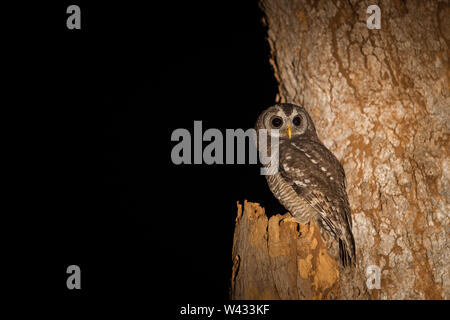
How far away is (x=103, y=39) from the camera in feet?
17.5

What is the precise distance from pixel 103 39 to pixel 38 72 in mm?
1228

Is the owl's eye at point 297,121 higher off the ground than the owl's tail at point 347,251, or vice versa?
the owl's eye at point 297,121

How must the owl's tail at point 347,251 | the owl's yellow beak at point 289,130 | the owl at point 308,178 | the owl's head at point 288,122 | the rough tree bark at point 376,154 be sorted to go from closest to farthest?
the rough tree bark at point 376,154 → the owl's tail at point 347,251 → the owl at point 308,178 → the owl's head at point 288,122 → the owl's yellow beak at point 289,130

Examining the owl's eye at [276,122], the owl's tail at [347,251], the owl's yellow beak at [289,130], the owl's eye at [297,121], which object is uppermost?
the owl's eye at [276,122]

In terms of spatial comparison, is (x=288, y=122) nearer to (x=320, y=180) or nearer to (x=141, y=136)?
(x=320, y=180)

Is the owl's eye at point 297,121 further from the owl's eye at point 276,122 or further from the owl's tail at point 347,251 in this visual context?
the owl's tail at point 347,251

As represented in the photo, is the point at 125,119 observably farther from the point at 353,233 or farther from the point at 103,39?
the point at 353,233

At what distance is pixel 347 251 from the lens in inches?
74.0

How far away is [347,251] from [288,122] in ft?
3.64

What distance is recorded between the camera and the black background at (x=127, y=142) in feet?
16.1

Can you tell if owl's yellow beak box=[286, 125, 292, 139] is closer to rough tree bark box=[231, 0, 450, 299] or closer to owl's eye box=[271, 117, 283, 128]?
owl's eye box=[271, 117, 283, 128]

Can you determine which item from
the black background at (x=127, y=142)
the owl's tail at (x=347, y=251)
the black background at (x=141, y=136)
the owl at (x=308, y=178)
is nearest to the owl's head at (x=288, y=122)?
the owl at (x=308, y=178)

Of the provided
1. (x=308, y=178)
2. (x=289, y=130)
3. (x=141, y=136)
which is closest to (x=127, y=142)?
(x=141, y=136)

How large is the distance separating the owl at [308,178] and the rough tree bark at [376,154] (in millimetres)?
101
